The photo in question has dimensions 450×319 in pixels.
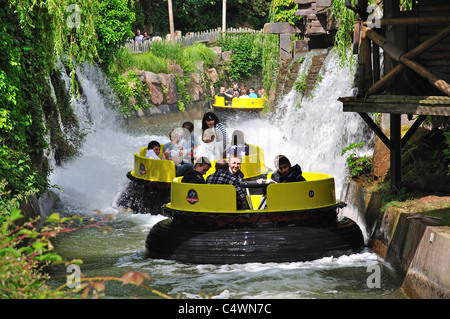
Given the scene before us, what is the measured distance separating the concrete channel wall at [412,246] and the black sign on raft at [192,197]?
7.52 feet

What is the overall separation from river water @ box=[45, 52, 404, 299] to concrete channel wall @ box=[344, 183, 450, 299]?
0.19 metres

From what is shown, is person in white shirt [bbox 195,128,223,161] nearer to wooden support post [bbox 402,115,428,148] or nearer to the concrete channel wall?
the concrete channel wall

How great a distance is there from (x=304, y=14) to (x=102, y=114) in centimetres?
738

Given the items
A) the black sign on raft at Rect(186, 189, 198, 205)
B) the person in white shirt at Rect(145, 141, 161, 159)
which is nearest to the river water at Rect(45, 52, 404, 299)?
the black sign on raft at Rect(186, 189, 198, 205)

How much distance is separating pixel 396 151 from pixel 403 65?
4.85 feet

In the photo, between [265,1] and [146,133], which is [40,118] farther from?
[265,1]

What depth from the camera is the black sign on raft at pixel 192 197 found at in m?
9.03

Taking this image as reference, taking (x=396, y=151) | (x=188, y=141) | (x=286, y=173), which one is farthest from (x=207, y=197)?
(x=188, y=141)

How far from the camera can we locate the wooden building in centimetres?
841

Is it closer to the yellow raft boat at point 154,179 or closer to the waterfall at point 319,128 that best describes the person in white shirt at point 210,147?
the yellow raft boat at point 154,179

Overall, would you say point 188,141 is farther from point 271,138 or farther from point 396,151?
point 271,138

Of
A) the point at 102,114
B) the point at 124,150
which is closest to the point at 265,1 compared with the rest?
the point at 102,114

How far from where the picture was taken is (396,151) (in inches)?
385

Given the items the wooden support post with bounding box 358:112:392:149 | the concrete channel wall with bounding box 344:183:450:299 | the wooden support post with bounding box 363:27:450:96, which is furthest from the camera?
the wooden support post with bounding box 358:112:392:149
